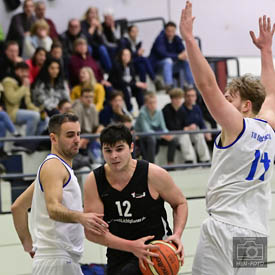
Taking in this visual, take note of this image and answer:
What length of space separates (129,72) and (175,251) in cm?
742

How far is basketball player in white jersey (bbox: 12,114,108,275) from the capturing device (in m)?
4.44

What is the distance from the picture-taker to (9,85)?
30.7ft

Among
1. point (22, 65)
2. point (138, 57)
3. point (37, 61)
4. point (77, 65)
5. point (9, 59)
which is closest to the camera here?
point (22, 65)

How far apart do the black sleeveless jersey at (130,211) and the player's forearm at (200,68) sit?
93 centimetres

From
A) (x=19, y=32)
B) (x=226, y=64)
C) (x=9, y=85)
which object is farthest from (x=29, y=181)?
(x=226, y=64)

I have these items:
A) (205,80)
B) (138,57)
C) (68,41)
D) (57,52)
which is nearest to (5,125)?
(57,52)

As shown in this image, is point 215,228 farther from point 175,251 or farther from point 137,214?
point 137,214

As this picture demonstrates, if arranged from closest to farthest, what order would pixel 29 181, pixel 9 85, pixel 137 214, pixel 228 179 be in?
1. pixel 228 179
2. pixel 137 214
3. pixel 29 181
4. pixel 9 85

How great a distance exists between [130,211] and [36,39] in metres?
7.02

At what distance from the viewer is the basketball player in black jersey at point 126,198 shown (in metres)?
4.34

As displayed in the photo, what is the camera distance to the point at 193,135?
9.64 metres

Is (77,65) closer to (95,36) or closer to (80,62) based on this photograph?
(80,62)

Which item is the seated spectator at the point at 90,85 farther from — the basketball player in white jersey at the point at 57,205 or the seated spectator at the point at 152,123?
the basketball player in white jersey at the point at 57,205

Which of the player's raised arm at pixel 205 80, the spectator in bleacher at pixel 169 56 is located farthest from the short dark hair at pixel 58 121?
the spectator in bleacher at pixel 169 56
